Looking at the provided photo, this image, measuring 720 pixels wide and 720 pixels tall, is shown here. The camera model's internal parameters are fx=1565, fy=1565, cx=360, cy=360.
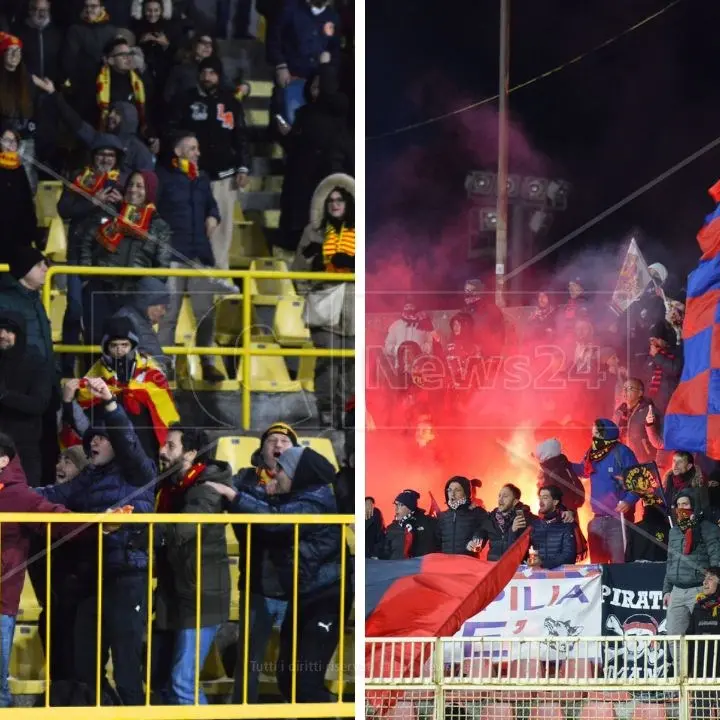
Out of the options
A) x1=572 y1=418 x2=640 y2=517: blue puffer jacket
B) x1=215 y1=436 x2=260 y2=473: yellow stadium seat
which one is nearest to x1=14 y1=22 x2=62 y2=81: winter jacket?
x1=215 y1=436 x2=260 y2=473: yellow stadium seat

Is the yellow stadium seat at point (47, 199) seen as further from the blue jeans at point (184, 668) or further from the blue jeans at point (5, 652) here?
the blue jeans at point (184, 668)

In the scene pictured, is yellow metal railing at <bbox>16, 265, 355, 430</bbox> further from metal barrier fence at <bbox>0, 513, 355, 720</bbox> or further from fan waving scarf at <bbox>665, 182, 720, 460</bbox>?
fan waving scarf at <bbox>665, 182, 720, 460</bbox>

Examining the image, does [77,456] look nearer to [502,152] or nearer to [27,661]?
[27,661]

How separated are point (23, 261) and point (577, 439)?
1857mm

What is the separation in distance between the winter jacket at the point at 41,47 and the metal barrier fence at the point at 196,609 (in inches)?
55.0

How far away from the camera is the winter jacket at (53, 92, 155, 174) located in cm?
493

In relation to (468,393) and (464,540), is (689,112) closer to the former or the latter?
(468,393)

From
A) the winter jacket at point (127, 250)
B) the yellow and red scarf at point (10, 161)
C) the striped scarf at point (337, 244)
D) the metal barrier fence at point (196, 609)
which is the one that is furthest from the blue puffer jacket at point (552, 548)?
the yellow and red scarf at point (10, 161)

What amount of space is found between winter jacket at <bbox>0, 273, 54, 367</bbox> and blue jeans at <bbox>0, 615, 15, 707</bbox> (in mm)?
815

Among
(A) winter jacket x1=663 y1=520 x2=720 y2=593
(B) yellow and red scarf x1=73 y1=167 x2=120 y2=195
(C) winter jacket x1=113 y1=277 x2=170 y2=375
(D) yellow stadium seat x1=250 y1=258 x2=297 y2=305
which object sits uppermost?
(B) yellow and red scarf x1=73 y1=167 x2=120 y2=195

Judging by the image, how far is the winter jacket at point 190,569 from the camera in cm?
495

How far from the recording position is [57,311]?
4.94m

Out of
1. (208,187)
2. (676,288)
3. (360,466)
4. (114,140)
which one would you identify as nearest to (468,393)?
(360,466)

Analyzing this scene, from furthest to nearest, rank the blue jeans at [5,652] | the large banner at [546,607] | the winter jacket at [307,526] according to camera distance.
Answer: the large banner at [546,607] → the winter jacket at [307,526] → the blue jeans at [5,652]
